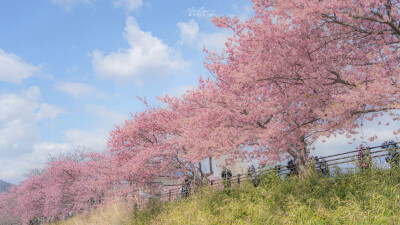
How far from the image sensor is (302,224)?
7.34 metres

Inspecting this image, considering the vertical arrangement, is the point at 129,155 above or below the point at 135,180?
above

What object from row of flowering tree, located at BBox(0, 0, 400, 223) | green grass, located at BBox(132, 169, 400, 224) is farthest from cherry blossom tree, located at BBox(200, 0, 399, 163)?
green grass, located at BBox(132, 169, 400, 224)

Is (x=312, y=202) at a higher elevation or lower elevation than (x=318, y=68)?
lower

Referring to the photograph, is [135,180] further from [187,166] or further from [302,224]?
[302,224]

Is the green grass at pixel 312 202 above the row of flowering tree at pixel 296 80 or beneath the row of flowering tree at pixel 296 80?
beneath

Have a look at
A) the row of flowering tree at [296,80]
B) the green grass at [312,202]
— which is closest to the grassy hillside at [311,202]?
the green grass at [312,202]

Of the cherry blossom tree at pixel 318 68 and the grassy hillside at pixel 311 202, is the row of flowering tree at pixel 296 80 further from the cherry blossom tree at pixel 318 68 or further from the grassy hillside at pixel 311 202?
the grassy hillside at pixel 311 202

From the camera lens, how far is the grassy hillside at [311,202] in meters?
7.21

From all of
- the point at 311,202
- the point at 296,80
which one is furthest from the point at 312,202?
the point at 296,80

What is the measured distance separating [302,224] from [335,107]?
304cm

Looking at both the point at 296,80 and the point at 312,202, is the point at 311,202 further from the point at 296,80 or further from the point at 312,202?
the point at 296,80

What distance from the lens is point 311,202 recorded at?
8938 mm

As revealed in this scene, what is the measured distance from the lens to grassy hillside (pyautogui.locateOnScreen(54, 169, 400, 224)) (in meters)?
7.21

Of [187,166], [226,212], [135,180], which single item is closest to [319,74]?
[226,212]
